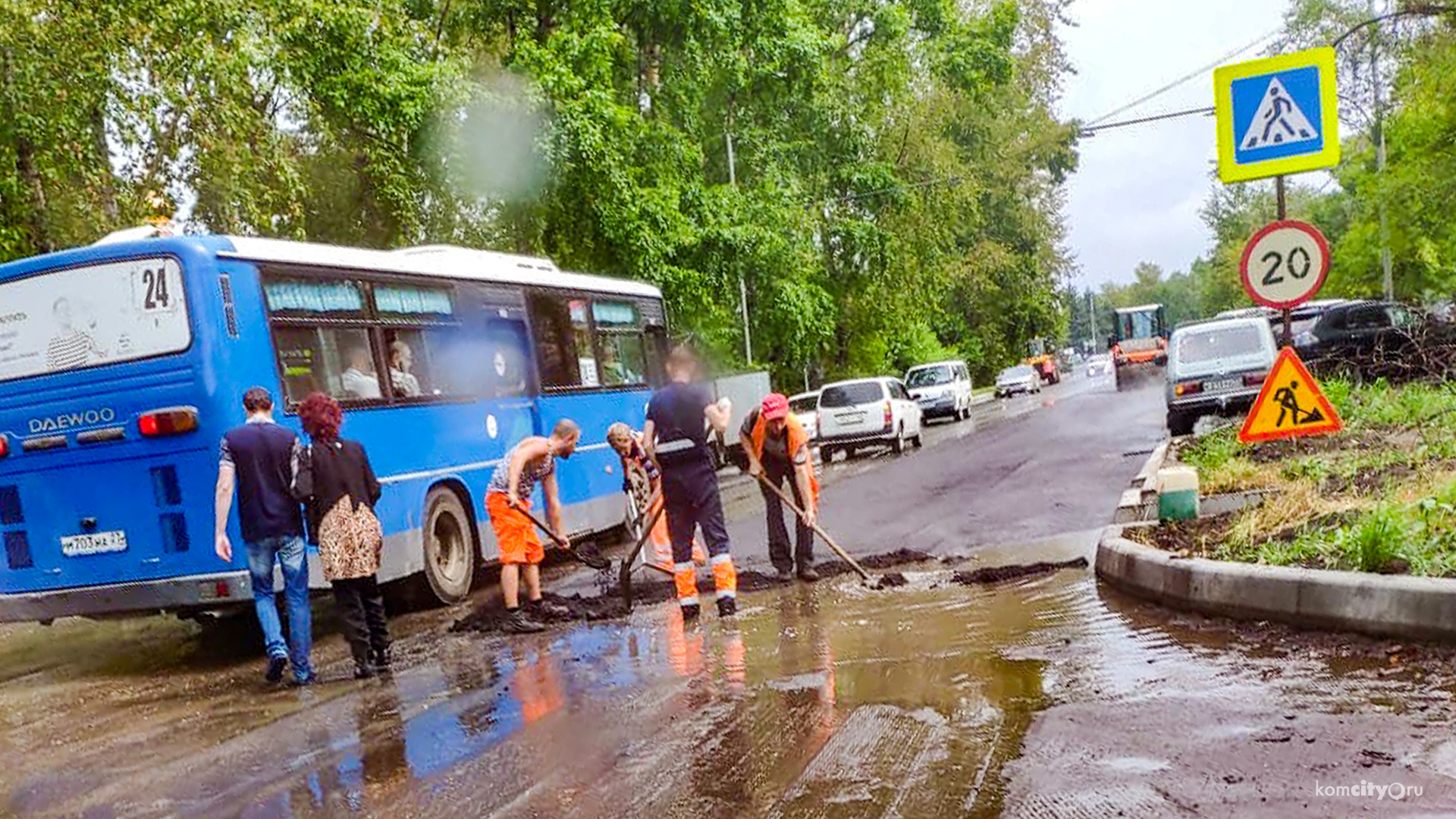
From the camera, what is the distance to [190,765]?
6.00 m

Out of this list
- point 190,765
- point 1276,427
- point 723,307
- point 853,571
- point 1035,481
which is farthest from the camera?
point 723,307

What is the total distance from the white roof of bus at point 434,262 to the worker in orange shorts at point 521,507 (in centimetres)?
230

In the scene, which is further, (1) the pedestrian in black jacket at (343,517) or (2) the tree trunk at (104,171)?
(2) the tree trunk at (104,171)

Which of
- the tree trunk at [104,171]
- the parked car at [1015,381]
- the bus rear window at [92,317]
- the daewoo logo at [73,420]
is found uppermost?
the tree trunk at [104,171]

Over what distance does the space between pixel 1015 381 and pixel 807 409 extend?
24441 mm

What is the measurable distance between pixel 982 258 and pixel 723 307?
23.7 m

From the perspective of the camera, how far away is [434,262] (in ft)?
39.5

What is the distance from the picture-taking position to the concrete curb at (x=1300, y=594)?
607 centimetres

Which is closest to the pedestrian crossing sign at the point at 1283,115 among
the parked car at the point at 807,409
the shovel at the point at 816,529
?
the shovel at the point at 816,529

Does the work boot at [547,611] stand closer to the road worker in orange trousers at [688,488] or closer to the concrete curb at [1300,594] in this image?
the road worker in orange trousers at [688,488]

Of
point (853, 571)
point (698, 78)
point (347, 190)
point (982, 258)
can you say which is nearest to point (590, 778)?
point (853, 571)

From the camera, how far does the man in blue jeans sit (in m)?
8.05

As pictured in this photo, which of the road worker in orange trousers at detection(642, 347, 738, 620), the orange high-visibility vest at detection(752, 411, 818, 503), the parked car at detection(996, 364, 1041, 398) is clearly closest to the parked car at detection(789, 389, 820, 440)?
the orange high-visibility vest at detection(752, 411, 818, 503)

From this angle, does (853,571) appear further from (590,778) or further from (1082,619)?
(590,778)
